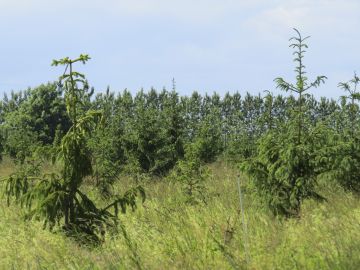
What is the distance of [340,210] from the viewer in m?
8.27

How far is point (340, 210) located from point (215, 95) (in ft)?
167

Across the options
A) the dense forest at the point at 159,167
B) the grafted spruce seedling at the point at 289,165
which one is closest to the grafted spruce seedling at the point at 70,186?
the dense forest at the point at 159,167

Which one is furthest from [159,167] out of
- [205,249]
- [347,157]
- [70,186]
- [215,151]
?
[205,249]

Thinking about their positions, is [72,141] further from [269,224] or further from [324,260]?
[324,260]

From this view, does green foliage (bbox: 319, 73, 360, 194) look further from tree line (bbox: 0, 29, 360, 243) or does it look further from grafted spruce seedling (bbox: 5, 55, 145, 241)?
grafted spruce seedling (bbox: 5, 55, 145, 241)

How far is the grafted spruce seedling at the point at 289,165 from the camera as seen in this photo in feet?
27.1

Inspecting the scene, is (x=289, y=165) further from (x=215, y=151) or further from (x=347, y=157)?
(x=215, y=151)

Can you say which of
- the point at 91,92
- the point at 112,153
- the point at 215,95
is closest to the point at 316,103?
the point at 215,95

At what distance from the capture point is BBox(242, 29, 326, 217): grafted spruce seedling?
8.26 meters

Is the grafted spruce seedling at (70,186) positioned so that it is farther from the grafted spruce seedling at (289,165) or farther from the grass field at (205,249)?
the grafted spruce seedling at (289,165)

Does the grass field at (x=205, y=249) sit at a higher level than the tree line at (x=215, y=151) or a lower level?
lower

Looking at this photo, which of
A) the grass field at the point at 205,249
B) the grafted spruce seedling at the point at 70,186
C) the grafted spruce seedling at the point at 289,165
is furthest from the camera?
the grafted spruce seedling at the point at 289,165

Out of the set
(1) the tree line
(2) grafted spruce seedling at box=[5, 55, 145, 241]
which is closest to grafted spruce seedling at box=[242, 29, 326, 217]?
(1) the tree line

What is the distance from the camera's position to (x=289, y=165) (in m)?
8.15
